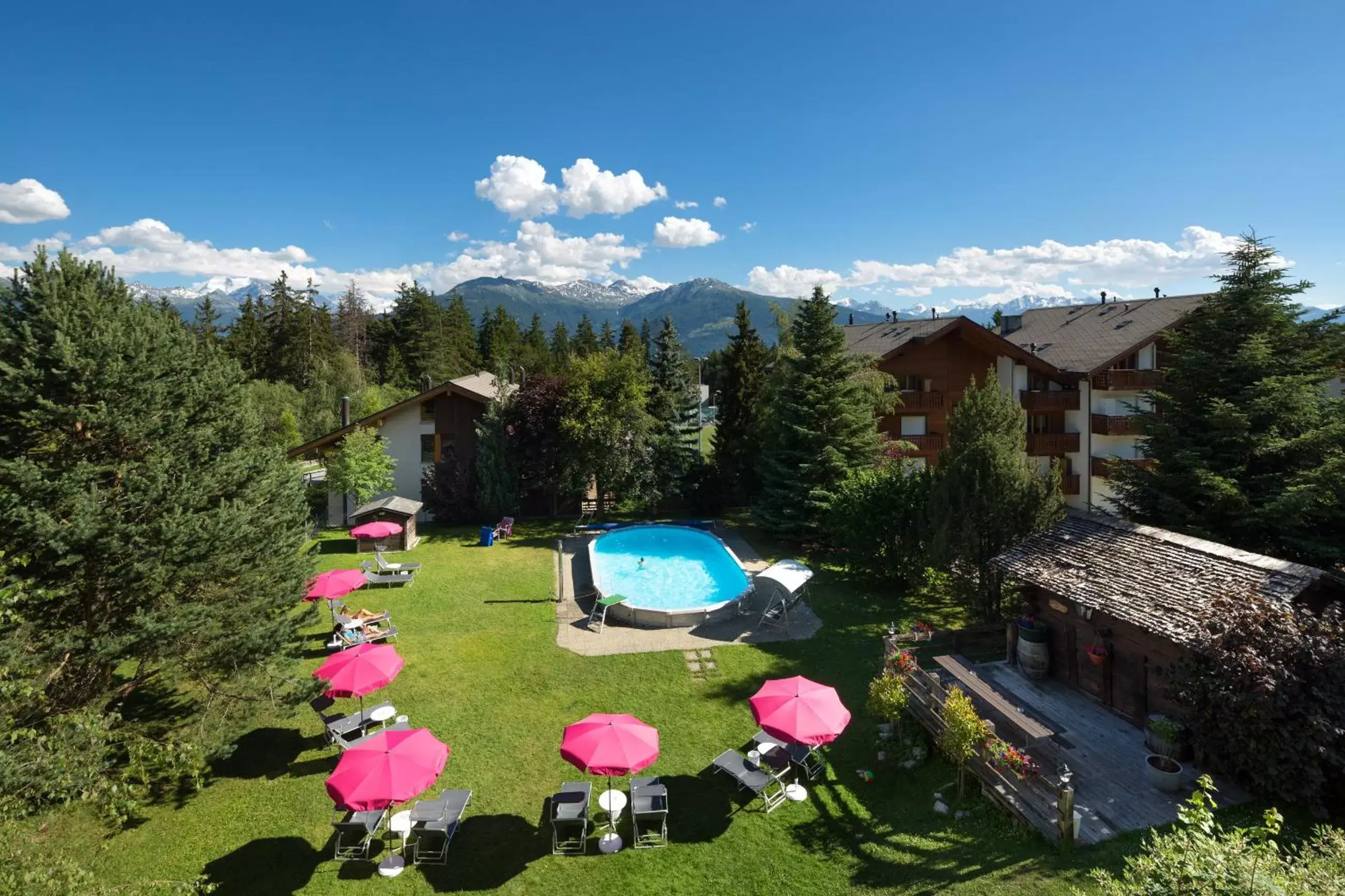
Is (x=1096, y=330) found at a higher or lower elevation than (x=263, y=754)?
higher

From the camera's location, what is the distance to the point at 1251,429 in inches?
573

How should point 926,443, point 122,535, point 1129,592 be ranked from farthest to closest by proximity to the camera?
point 926,443 → point 1129,592 → point 122,535

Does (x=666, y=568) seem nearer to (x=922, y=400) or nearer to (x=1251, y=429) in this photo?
(x=922, y=400)

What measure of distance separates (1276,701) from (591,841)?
9.68 metres

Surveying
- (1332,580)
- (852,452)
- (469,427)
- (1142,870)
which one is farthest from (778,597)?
(469,427)

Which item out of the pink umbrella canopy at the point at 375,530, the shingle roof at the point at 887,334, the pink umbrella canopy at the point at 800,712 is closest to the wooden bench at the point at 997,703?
the pink umbrella canopy at the point at 800,712

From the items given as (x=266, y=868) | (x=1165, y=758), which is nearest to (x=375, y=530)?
(x=266, y=868)

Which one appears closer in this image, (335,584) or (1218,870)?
(1218,870)

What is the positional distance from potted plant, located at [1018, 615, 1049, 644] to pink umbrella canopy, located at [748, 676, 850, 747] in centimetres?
491

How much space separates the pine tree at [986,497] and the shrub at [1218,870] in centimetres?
1131

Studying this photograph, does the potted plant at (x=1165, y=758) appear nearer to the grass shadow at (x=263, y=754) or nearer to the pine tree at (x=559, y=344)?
the grass shadow at (x=263, y=754)

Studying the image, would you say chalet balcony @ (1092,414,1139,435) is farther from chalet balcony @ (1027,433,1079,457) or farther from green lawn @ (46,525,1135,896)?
green lawn @ (46,525,1135,896)

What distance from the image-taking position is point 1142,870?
4.75 metres

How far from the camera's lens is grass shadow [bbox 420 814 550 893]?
29.0 feet
